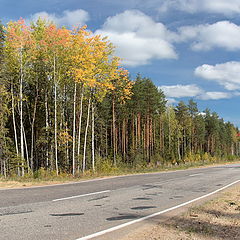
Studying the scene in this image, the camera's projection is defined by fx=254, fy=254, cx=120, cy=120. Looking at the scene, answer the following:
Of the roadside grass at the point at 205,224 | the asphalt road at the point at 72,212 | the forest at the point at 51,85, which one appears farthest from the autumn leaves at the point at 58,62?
the roadside grass at the point at 205,224

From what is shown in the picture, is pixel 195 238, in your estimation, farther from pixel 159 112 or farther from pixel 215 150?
pixel 215 150

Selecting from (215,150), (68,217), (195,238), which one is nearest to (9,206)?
(68,217)

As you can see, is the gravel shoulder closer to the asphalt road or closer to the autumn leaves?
the asphalt road

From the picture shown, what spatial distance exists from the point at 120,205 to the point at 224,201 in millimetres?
4091

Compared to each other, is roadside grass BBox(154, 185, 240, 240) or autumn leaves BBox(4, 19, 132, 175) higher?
autumn leaves BBox(4, 19, 132, 175)

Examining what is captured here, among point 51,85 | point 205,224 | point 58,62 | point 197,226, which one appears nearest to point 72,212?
point 197,226

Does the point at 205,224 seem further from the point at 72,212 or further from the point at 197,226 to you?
the point at 72,212

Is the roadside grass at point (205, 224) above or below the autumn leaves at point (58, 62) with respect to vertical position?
below

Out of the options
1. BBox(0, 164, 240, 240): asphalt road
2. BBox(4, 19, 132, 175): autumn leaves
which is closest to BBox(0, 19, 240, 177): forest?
BBox(4, 19, 132, 175): autumn leaves

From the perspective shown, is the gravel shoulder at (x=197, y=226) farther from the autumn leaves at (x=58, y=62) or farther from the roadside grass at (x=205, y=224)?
the autumn leaves at (x=58, y=62)

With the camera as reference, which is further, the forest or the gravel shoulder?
the forest

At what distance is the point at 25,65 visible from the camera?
22734 millimetres

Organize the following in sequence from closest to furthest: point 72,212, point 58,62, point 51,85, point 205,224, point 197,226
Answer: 1. point 197,226
2. point 205,224
3. point 72,212
4. point 58,62
5. point 51,85

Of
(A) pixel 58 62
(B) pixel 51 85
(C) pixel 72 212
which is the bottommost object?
(C) pixel 72 212
